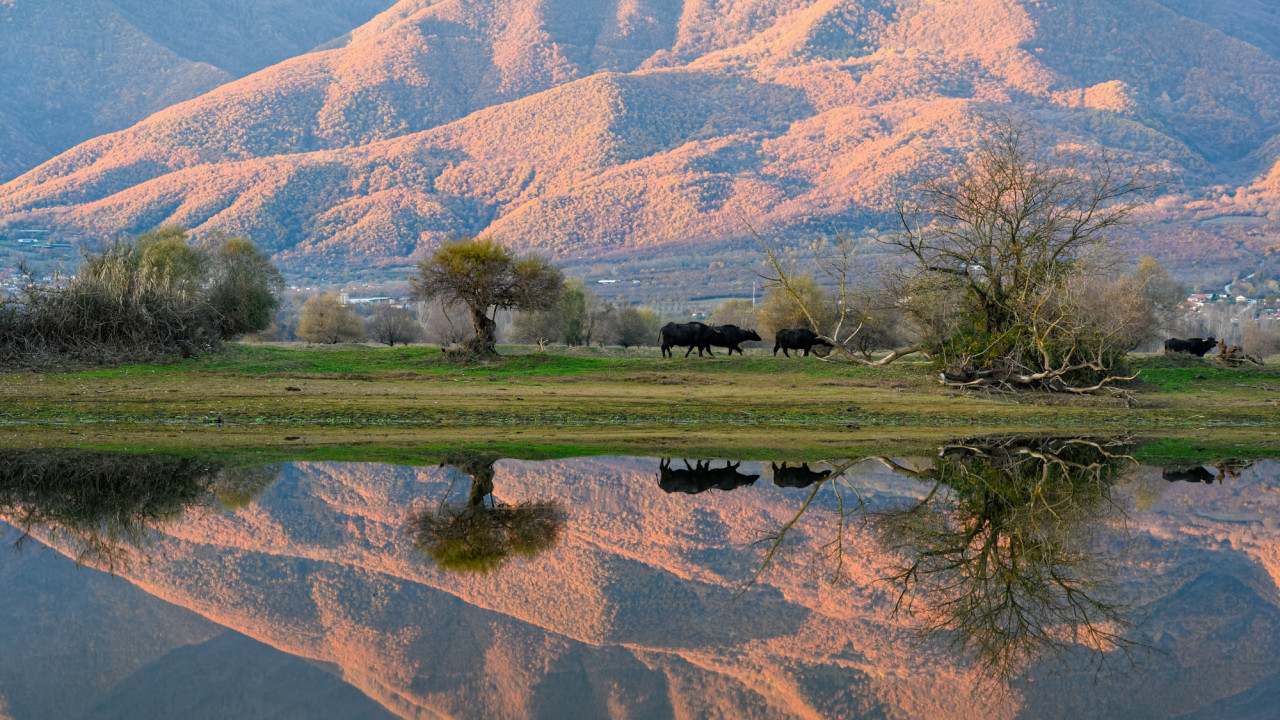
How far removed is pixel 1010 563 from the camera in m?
10.8

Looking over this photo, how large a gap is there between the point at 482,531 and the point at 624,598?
9.63ft

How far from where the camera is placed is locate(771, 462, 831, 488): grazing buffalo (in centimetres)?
1600

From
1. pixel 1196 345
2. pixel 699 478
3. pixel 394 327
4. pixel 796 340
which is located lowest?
pixel 699 478

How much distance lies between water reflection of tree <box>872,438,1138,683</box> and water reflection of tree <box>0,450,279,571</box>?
8.34 meters

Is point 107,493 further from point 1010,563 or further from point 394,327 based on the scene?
point 394,327

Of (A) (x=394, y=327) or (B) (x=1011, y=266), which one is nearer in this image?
(B) (x=1011, y=266)

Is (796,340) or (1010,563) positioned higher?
(796,340)

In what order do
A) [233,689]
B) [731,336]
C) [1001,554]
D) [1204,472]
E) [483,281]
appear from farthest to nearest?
1. [731,336]
2. [483,281]
3. [1204,472]
4. [1001,554]
5. [233,689]

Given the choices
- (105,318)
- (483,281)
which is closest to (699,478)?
(483,281)

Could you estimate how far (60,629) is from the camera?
8.46 m

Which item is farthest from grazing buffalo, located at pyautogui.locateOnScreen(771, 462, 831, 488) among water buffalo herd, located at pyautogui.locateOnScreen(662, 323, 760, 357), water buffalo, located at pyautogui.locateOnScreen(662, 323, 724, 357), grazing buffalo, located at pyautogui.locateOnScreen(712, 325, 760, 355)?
grazing buffalo, located at pyautogui.locateOnScreen(712, 325, 760, 355)

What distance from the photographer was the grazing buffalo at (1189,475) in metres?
16.8

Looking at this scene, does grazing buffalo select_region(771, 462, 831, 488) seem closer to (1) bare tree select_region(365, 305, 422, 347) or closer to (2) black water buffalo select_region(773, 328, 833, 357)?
(2) black water buffalo select_region(773, 328, 833, 357)

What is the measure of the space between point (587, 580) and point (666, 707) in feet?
9.96
